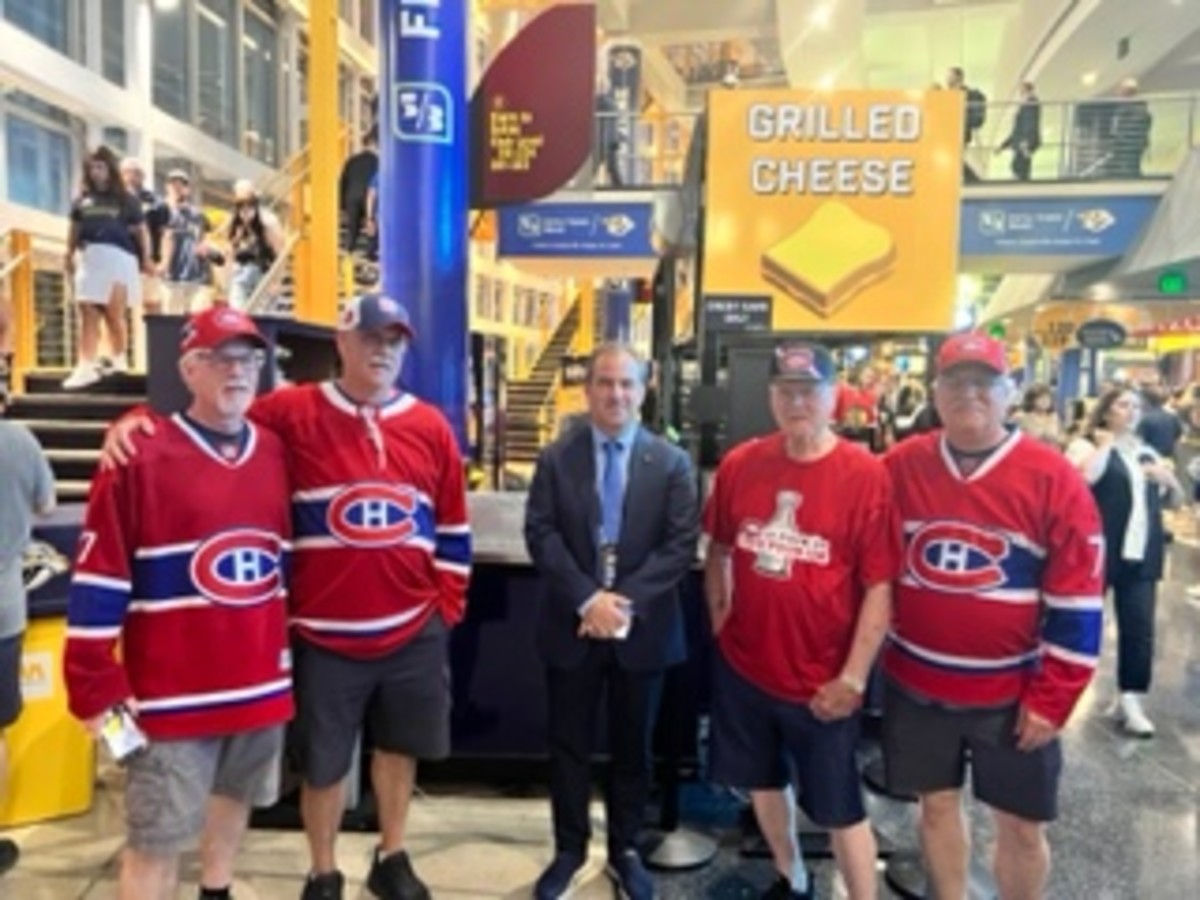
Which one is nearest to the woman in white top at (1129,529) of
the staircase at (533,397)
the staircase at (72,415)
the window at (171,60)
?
the staircase at (72,415)

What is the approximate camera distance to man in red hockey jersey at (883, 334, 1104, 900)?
205cm

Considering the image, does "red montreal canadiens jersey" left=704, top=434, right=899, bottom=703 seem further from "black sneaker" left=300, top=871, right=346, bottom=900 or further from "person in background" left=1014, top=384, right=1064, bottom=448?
"person in background" left=1014, top=384, right=1064, bottom=448

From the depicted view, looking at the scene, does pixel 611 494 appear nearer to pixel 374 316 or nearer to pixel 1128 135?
pixel 374 316

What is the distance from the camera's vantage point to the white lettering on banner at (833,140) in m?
3.73

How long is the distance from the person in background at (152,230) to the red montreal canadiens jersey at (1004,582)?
6.39 metres

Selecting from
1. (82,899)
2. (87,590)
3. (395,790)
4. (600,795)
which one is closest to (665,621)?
(395,790)

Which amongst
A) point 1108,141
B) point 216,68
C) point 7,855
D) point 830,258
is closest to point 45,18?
point 216,68

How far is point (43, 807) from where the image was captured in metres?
3.09

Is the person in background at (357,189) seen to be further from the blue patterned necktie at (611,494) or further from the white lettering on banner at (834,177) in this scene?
the blue patterned necktie at (611,494)

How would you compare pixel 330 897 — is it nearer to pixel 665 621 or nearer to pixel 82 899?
pixel 82 899

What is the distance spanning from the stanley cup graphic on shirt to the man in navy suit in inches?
12.3

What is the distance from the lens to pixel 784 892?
2586 millimetres

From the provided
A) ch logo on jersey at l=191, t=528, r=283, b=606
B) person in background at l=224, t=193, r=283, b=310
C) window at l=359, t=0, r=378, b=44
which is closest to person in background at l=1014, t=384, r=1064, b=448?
ch logo on jersey at l=191, t=528, r=283, b=606

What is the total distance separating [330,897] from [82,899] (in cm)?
78
